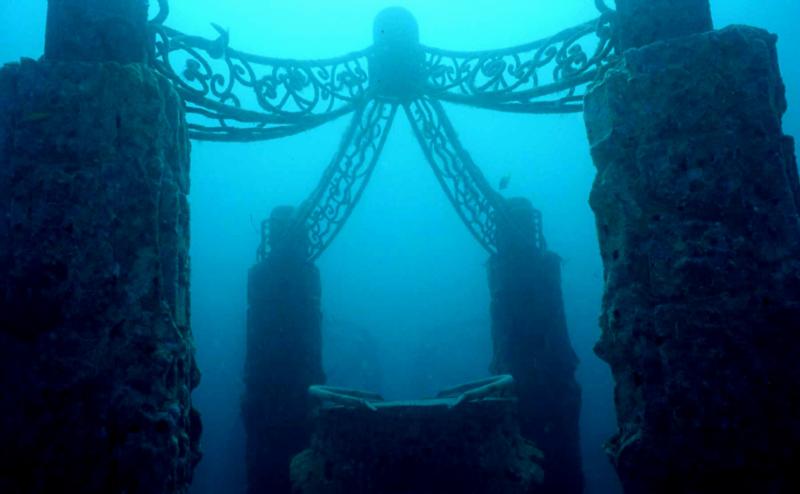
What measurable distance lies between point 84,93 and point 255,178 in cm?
6443

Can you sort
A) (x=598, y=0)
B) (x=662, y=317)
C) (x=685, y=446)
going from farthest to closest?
1. (x=598, y=0)
2. (x=662, y=317)
3. (x=685, y=446)

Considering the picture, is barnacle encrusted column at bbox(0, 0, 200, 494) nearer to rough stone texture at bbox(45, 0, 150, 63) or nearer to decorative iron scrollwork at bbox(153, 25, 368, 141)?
rough stone texture at bbox(45, 0, 150, 63)

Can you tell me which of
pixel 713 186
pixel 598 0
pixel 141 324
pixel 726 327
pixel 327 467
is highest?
pixel 598 0

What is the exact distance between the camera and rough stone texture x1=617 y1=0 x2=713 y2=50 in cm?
264

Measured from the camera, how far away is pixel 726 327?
213 centimetres

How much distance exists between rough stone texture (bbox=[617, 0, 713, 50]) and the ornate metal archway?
288 mm

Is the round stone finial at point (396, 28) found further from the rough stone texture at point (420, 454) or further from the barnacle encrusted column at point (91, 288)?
the rough stone texture at point (420, 454)

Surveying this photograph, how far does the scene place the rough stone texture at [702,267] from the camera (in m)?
2.05

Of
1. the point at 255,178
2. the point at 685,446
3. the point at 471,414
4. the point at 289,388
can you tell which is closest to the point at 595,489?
the point at 289,388

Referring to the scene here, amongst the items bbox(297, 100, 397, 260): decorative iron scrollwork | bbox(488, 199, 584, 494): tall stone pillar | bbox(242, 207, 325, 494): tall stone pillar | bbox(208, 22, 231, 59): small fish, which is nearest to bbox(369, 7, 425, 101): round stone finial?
bbox(297, 100, 397, 260): decorative iron scrollwork

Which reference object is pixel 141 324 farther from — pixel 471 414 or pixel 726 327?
pixel 471 414

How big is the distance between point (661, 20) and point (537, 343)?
21.4ft

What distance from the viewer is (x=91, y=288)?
84.7 inches

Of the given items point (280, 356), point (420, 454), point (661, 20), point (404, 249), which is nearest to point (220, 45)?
point (661, 20)
